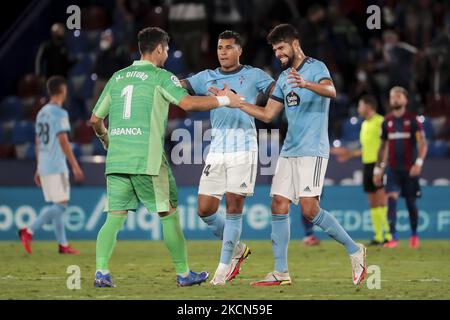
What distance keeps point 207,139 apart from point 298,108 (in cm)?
788

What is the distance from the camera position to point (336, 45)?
20641 millimetres

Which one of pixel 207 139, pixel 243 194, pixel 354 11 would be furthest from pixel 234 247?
pixel 354 11

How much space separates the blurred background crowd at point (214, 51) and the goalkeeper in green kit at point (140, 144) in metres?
8.41

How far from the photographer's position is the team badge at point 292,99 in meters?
10.5

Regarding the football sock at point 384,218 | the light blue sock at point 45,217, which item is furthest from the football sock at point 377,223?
the light blue sock at point 45,217

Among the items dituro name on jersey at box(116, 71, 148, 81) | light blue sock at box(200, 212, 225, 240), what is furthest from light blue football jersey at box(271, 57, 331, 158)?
dituro name on jersey at box(116, 71, 148, 81)

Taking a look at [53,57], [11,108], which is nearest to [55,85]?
[53,57]

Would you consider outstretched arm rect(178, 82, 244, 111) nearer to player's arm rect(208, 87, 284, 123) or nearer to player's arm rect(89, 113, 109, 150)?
player's arm rect(208, 87, 284, 123)

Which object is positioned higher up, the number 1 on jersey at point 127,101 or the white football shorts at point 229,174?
the number 1 on jersey at point 127,101

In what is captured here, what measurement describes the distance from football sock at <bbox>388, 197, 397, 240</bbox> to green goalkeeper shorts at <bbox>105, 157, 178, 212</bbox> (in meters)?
6.62

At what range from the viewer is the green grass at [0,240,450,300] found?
31.7ft

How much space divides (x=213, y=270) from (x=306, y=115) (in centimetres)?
258

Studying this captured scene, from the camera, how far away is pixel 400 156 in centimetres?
1614

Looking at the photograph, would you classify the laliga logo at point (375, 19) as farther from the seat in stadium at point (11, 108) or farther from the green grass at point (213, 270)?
the seat in stadium at point (11, 108)
